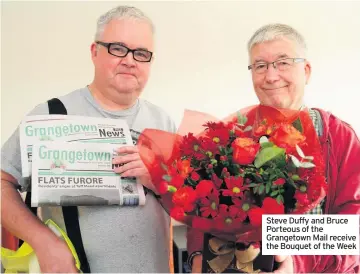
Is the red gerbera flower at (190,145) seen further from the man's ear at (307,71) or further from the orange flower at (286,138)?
the man's ear at (307,71)

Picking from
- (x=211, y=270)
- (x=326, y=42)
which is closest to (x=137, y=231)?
(x=211, y=270)

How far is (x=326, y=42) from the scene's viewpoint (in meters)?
0.98

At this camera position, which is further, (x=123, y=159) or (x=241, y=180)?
(x=123, y=159)

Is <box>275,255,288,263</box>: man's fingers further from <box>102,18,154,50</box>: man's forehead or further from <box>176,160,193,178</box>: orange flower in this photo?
<box>102,18,154,50</box>: man's forehead

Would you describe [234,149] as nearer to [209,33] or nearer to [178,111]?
[178,111]

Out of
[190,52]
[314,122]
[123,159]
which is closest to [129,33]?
[190,52]

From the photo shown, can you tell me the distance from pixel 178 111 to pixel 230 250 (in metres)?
0.39

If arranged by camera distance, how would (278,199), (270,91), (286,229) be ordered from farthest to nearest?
(270,91)
(286,229)
(278,199)

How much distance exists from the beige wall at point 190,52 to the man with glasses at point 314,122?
3cm

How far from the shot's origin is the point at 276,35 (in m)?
0.91

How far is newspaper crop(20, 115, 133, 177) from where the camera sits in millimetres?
808

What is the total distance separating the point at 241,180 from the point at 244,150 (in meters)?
0.06

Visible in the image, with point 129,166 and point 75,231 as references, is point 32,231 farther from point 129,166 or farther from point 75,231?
point 129,166

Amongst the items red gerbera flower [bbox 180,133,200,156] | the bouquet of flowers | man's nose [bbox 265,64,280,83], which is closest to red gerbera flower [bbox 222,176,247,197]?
the bouquet of flowers
